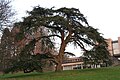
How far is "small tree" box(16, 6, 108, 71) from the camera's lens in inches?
1286

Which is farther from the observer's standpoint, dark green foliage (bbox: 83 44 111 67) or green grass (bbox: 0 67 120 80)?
dark green foliage (bbox: 83 44 111 67)

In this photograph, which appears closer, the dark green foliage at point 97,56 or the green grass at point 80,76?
the green grass at point 80,76

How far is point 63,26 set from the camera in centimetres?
3334

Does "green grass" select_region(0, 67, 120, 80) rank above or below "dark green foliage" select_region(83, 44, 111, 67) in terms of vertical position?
below

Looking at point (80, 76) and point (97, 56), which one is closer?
point (80, 76)

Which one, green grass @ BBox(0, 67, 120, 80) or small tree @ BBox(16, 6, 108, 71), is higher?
small tree @ BBox(16, 6, 108, 71)

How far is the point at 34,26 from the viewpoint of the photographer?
32.2 m

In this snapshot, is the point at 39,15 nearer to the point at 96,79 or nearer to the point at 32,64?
the point at 32,64

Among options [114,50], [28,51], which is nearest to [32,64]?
[28,51]

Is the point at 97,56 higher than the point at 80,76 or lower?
higher

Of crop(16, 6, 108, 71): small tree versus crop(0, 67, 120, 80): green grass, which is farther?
crop(16, 6, 108, 71): small tree

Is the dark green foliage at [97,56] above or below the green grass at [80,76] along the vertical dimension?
above

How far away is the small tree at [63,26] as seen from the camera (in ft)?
107

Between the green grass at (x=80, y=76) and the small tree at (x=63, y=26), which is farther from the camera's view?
the small tree at (x=63, y=26)
